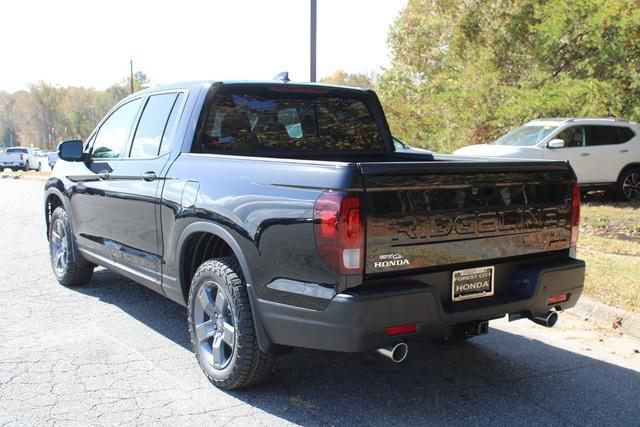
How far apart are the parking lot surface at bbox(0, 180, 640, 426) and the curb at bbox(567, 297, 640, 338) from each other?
0.10 meters

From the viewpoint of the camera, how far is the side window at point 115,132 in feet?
17.7

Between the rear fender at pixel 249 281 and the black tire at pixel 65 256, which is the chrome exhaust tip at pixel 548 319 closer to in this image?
the rear fender at pixel 249 281

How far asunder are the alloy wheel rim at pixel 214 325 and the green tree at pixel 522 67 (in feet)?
36.3

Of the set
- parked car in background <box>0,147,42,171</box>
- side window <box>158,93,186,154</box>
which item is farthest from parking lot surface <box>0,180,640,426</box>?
parked car in background <box>0,147,42,171</box>

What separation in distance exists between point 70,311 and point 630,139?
12896mm

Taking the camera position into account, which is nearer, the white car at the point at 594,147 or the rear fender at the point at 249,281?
the rear fender at the point at 249,281

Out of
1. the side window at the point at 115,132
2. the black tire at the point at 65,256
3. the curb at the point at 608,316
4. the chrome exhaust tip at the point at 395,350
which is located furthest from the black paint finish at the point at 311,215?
the black tire at the point at 65,256

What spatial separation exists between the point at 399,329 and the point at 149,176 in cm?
234

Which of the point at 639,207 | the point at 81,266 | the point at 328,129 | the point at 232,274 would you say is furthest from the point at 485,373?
the point at 639,207

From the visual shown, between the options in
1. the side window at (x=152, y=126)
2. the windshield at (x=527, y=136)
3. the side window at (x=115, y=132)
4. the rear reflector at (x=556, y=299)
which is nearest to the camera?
the rear reflector at (x=556, y=299)

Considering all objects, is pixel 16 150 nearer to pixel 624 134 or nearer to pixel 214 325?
pixel 624 134

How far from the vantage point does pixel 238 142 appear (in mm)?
4637

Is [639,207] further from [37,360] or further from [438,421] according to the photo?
[37,360]

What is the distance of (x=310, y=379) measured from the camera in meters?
4.13
